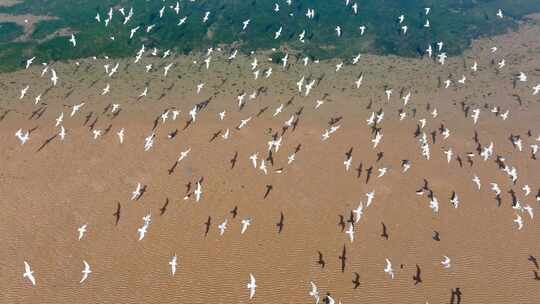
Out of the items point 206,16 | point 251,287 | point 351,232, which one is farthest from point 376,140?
point 206,16

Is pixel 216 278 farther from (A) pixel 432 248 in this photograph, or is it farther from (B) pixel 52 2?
(B) pixel 52 2

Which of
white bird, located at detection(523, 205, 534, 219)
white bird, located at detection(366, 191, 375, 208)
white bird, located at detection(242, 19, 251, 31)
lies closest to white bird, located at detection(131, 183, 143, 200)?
white bird, located at detection(366, 191, 375, 208)

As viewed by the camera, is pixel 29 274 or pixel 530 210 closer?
pixel 29 274

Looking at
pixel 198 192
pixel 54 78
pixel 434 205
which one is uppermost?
pixel 54 78

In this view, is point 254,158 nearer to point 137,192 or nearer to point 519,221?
point 137,192

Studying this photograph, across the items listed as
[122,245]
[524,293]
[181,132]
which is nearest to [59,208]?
[122,245]

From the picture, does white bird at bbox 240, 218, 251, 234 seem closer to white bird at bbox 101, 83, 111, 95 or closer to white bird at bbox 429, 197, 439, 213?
white bird at bbox 429, 197, 439, 213

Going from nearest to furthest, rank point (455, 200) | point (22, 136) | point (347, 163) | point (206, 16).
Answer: point (455, 200), point (347, 163), point (22, 136), point (206, 16)

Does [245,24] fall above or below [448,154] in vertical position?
above

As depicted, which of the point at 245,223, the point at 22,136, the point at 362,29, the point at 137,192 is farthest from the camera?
the point at 362,29
